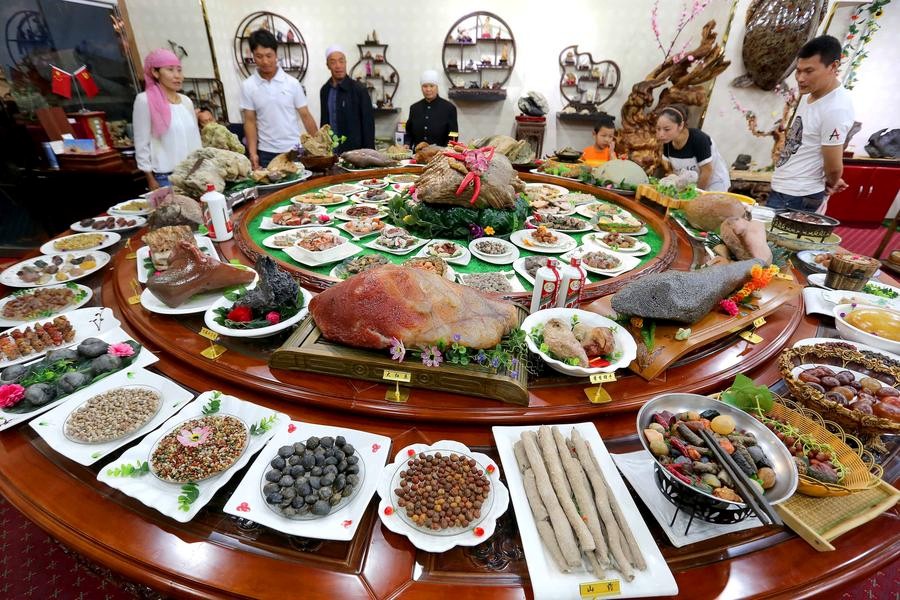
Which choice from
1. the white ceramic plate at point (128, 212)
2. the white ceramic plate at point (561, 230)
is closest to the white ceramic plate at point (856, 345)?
the white ceramic plate at point (561, 230)

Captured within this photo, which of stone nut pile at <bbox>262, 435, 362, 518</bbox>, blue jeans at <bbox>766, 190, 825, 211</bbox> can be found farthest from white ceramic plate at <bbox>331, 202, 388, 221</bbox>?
blue jeans at <bbox>766, 190, 825, 211</bbox>

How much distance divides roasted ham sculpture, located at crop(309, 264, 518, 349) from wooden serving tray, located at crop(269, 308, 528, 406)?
8 cm

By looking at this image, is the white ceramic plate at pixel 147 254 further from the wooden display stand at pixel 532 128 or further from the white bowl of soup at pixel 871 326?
the wooden display stand at pixel 532 128

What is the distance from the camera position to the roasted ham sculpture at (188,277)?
2.72m

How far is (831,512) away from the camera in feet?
5.60

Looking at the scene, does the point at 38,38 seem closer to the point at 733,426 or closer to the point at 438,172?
the point at 438,172

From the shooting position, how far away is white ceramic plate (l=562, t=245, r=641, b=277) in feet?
11.3

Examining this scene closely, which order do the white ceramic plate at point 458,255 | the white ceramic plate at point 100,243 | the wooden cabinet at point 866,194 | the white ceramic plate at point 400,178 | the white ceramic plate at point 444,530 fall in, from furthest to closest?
the wooden cabinet at point 866,194 < the white ceramic plate at point 400,178 < the white ceramic plate at point 100,243 < the white ceramic plate at point 458,255 < the white ceramic plate at point 444,530

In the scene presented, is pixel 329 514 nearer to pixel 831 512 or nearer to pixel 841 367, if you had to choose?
pixel 831 512

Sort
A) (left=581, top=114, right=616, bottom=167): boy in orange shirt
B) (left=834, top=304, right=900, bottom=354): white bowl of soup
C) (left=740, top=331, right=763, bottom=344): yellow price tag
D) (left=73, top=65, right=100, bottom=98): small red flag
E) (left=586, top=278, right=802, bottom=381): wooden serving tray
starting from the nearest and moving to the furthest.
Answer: (left=586, top=278, right=802, bottom=381): wooden serving tray → (left=834, top=304, right=900, bottom=354): white bowl of soup → (left=740, top=331, right=763, bottom=344): yellow price tag → (left=73, top=65, right=100, bottom=98): small red flag → (left=581, top=114, right=616, bottom=167): boy in orange shirt

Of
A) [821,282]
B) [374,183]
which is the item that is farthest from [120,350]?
[821,282]

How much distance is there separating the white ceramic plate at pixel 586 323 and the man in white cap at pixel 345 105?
630 centimetres

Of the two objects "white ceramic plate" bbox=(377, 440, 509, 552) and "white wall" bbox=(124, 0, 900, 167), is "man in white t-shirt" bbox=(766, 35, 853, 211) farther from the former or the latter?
"white ceramic plate" bbox=(377, 440, 509, 552)

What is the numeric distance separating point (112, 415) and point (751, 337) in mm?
3727
